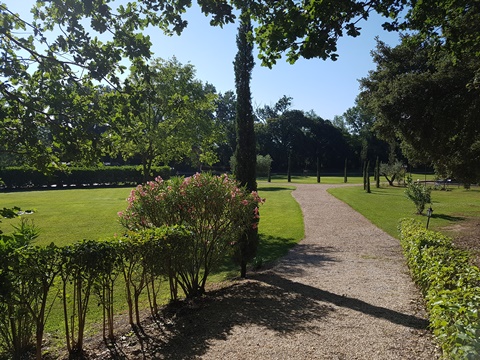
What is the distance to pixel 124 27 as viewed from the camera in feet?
14.0

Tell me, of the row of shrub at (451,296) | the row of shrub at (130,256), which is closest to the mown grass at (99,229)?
the row of shrub at (130,256)

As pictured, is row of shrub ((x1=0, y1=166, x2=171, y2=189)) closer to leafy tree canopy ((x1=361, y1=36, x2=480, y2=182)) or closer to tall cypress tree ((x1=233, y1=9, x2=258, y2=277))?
leafy tree canopy ((x1=361, y1=36, x2=480, y2=182))

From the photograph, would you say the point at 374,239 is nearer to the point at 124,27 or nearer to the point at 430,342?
the point at 430,342

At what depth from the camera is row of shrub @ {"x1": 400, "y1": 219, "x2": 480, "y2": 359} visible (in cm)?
215

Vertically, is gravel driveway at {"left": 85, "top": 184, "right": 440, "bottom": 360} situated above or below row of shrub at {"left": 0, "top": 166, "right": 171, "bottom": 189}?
below

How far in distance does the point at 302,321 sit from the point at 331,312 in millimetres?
647

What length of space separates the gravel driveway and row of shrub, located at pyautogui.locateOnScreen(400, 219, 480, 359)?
1.99ft

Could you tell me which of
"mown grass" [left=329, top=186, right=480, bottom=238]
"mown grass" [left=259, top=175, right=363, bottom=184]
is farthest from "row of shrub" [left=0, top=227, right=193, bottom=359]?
"mown grass" [left=259, top=175, right=363, bottom=184]

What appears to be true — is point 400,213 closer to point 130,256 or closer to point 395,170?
point 130,256

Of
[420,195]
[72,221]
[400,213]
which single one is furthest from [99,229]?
[420,195]

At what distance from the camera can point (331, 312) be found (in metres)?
5.17

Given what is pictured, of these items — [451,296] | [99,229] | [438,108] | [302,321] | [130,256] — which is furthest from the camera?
[99,229]

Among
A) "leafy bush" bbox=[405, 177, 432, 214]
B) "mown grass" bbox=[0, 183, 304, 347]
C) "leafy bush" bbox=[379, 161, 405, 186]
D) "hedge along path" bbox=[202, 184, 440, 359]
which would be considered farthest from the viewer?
"leafy bush" bbox=[379, 161, 405, 186]

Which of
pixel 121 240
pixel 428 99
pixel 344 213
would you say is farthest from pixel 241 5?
pixel 344 213
